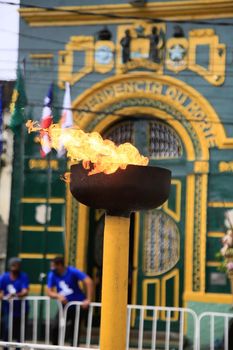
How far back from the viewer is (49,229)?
11852 mm

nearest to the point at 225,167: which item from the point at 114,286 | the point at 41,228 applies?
the point at 41,228

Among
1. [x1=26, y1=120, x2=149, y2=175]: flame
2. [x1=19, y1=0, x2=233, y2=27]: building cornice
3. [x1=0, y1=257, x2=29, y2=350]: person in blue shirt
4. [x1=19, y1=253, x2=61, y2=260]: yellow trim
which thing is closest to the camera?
[x1=26, y1=120, x2=149, y2=175]: flame

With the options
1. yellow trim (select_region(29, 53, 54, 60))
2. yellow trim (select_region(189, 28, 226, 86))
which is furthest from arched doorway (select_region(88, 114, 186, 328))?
yellow trim (select_region(29, 53, 54, 60))

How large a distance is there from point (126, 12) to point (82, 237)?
371 centimetres

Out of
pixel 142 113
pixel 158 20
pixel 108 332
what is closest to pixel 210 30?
pixel 158 20

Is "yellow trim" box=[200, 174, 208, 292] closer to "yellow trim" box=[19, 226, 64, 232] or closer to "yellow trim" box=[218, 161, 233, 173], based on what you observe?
"yellow trim" box=[218, 161, 233, 173]

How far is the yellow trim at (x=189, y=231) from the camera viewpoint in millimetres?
11211

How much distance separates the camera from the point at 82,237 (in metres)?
11.7

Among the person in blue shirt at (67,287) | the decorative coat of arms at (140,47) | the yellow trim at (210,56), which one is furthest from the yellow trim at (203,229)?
the person in blue shirt at (67,287)

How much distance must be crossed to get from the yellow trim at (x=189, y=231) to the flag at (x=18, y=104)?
2958mm

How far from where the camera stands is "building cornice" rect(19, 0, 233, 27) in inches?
449

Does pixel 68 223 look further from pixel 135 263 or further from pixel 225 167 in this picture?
pixel 225 167

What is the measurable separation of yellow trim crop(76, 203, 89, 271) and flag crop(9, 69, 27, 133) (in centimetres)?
→ 172

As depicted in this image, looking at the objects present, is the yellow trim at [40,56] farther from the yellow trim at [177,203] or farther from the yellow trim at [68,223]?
the yellow trim at [177,203]
